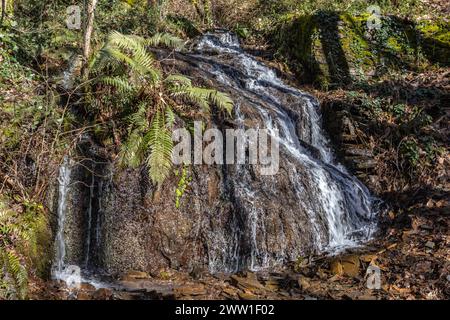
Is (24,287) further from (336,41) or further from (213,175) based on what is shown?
(336,41)

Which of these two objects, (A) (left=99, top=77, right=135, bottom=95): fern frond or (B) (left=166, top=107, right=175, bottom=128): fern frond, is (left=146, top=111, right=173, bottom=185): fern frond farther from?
(A) (left=99, top=77, right=135, bottom=95): fern frond

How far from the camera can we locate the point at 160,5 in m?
13.6

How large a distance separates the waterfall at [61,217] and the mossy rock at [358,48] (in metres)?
6.83

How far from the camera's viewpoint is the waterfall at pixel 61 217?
18.9 ft

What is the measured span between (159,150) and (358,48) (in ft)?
23.7

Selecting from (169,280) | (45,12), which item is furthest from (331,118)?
(45,12)

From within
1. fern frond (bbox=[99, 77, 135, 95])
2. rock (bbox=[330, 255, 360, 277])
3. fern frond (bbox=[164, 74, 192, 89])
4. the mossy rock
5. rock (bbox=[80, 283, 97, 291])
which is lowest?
rock (bbox=[80, 283, 97, 291])

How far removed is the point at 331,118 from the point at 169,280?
5337mm

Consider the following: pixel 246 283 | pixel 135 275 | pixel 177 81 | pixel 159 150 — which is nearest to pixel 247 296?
pixel 246 283

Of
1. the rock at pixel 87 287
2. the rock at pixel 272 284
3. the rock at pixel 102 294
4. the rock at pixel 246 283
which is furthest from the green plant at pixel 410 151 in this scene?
the rock at pixel 87 287

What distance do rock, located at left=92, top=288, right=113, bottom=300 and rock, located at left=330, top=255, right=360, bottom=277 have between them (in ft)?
9.93

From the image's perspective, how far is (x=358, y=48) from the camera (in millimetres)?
10906

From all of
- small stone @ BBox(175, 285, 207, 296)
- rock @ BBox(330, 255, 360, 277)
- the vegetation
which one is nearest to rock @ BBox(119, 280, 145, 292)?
small stone @ BBox(175, 285, 207, 296)

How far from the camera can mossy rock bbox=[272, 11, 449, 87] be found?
10.5 meters
